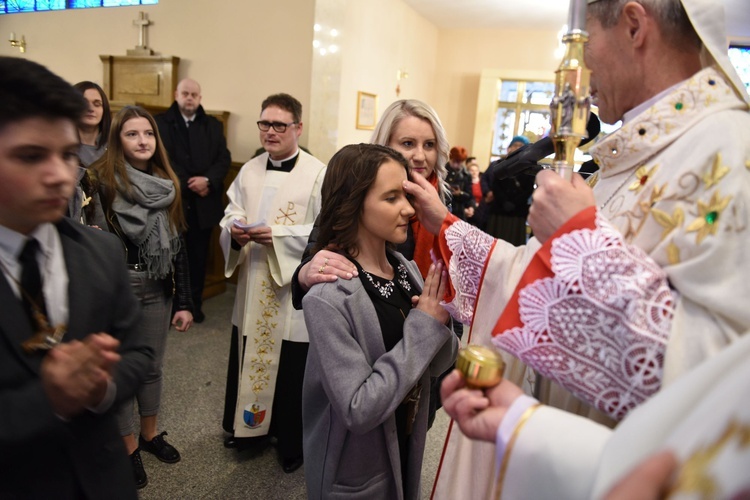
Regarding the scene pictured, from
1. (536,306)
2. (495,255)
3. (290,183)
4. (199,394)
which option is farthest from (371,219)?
(199,394)

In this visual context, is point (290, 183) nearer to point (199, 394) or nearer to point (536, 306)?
point (199, 394)

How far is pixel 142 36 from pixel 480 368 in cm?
653

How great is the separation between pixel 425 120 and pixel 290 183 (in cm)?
85

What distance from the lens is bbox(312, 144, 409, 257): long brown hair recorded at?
4.73ft

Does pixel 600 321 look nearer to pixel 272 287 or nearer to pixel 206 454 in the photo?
pixel 272 287

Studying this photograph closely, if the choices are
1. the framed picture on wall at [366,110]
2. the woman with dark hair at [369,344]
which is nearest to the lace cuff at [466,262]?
the woman with dark hair at [369,344]

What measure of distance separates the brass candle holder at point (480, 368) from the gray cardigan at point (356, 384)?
1.45ft

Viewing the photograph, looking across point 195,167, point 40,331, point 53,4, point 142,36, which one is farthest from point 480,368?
point 53,4

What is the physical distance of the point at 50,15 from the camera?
23.4ft

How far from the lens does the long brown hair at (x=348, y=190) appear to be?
1440 millimetres

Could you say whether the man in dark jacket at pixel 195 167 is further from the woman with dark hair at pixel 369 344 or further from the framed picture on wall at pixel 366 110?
the woman with dark hair at pixel 369 344

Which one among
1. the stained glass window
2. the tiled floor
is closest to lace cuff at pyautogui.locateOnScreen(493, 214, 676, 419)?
the tiled floor

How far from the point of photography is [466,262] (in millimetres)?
1242

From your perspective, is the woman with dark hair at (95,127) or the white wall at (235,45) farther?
the white wall at (235,45)
